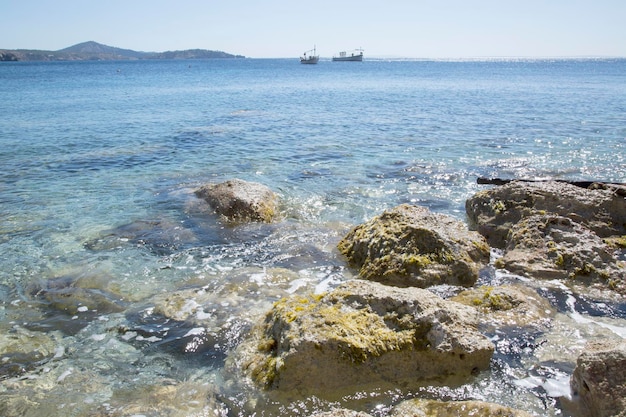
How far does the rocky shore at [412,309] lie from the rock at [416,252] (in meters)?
0.02

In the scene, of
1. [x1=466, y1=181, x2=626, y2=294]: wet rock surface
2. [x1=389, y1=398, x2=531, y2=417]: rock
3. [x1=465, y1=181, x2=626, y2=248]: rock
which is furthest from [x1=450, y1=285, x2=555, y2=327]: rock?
[x1=465, y1=181, x2=626, y2=248]: rock

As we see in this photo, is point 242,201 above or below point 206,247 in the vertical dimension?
above

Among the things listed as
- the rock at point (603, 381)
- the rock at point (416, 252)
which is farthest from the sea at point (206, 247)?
the rock at point (416, 252)

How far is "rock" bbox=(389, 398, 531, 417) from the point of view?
4500 millimetres

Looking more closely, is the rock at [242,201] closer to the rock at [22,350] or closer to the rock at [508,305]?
the rock at [22,350]

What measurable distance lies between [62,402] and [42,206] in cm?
905

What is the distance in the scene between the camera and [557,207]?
9875mm

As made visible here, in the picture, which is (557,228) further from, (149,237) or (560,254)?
(149,237)

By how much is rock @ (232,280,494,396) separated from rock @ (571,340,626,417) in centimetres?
100

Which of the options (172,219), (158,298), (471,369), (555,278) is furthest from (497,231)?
(172,219)

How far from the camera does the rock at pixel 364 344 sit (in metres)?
5.17

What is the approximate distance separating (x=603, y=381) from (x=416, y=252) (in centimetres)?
378

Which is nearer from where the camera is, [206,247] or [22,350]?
[22,350]

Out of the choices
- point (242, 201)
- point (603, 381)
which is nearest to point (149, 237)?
point (242, 201)
